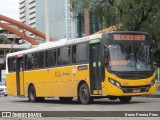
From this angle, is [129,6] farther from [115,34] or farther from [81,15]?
[115,34]

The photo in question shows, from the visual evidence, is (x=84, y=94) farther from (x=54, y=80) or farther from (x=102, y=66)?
(x=54, y=80)

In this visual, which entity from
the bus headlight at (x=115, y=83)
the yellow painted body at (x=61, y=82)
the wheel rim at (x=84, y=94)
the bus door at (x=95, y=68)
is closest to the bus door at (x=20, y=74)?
the yellow painted body at (x=61, y=82)

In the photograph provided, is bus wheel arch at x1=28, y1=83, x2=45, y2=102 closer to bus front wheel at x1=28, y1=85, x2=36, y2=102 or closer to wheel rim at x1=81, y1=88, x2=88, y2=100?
bus front wheel at x1=28, y1=85, x2=36, y2=102

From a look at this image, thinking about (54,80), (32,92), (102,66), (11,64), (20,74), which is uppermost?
(11,64)

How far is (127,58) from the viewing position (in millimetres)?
20828

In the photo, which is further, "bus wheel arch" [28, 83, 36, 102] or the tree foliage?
the tree foliage

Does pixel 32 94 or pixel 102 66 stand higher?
pixel 102 66

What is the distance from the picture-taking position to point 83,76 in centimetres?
2205

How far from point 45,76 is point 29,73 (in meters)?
2.12

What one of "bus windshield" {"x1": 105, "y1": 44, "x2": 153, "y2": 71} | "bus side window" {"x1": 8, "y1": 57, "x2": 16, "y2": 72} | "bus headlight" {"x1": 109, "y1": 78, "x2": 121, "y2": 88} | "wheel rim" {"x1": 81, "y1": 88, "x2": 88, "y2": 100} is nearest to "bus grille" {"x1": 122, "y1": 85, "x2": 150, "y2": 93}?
"bus headlight" {"x1": 109, "y1": 78, "x2": 121, "y2": 88}

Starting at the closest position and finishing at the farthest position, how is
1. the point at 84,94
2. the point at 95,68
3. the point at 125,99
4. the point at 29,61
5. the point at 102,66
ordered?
1. the point at 102,66
2. the point at 95,68
3. the point at 84,94
4. the point at 125,99
5. the point at 29,61

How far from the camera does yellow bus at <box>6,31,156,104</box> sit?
2064 centimetres

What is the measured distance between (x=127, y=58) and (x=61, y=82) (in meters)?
4.68

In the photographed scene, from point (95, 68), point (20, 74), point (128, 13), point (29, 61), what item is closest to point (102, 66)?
point (95, 68)
